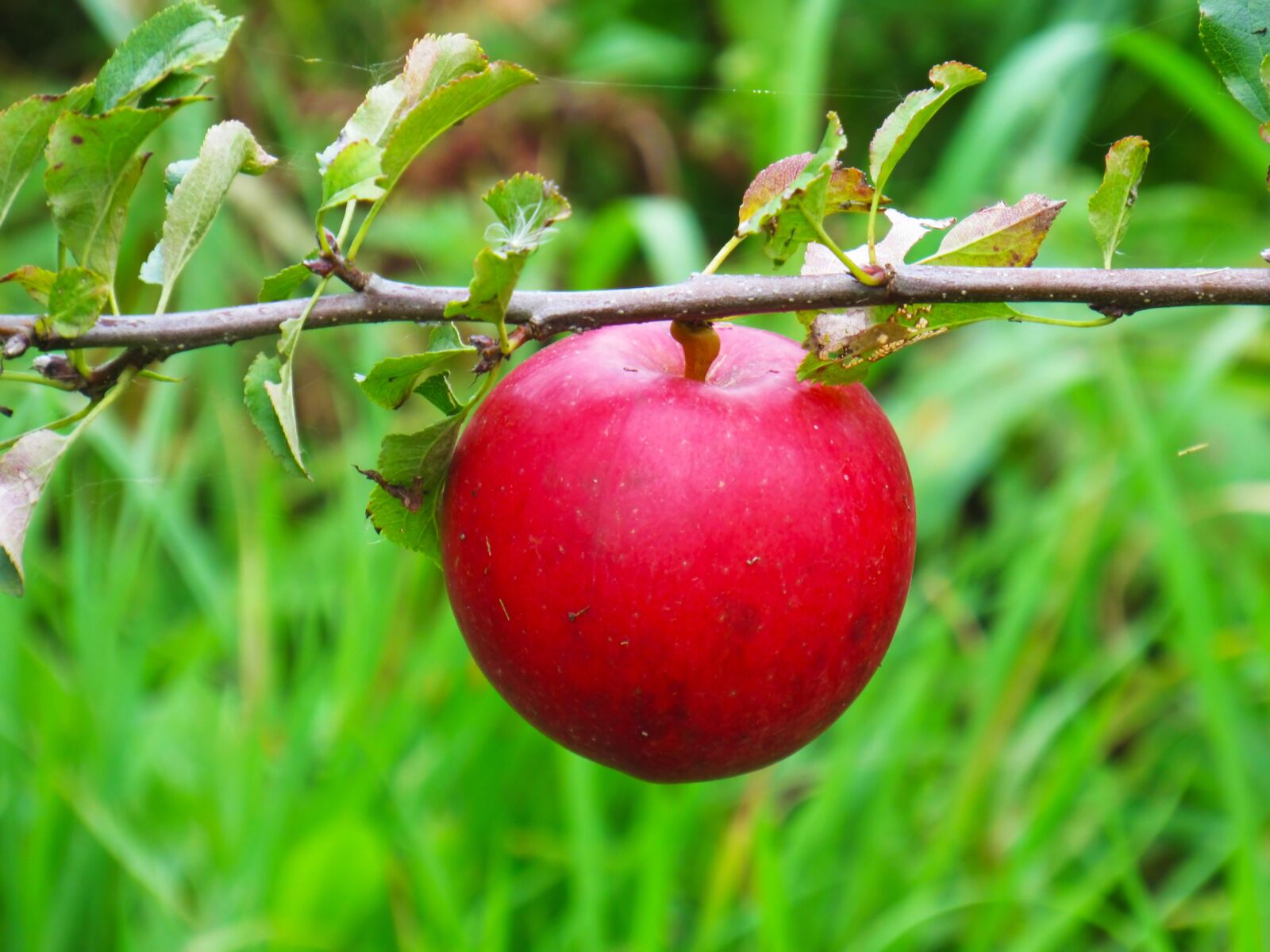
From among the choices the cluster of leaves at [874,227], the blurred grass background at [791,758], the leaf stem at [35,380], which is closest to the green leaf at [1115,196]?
the cluster of leaves at [874,227]

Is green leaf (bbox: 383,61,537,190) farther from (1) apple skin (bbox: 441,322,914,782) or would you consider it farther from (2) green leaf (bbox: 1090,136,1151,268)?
(2) green leaf (bbox: 1090,136,1151,268)

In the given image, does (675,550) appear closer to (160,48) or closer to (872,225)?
(872,225)

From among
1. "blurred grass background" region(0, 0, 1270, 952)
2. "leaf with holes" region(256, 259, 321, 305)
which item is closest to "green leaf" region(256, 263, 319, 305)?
"leaf with holes" region(256, 259, 321, 305)

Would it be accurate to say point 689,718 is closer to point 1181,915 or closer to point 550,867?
point 550,867

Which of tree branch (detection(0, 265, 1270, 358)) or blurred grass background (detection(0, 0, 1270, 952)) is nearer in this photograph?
tree branch (detection(0, 265, 1270, 358))

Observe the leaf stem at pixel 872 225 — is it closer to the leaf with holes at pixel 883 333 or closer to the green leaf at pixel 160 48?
the leaf with holes at pixel 883 333
